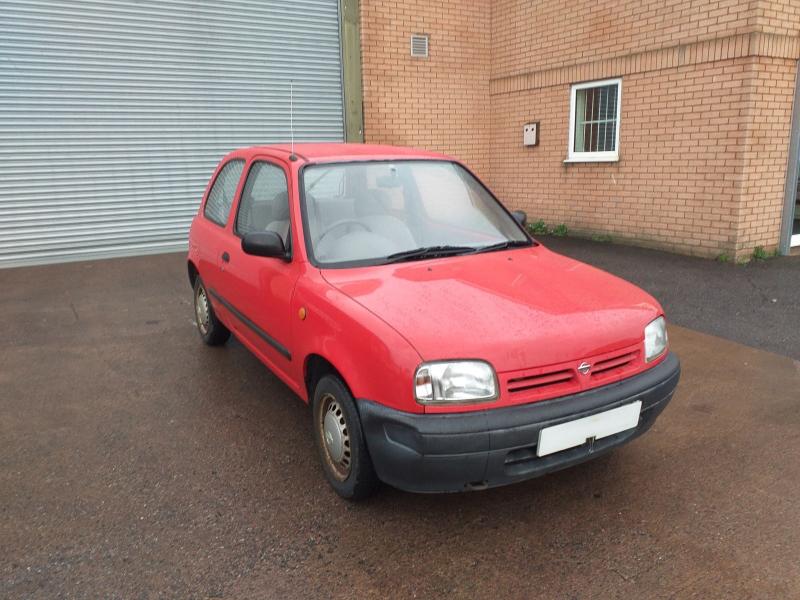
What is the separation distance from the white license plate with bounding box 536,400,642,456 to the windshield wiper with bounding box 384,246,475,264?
1245 mm

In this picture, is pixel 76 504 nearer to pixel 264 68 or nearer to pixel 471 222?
pixel 471 222

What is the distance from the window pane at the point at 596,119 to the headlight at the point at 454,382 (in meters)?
8.16

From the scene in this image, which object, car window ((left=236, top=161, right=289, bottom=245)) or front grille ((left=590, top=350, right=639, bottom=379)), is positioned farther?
car window ((left=236, top=161, right=289, bottom=245))

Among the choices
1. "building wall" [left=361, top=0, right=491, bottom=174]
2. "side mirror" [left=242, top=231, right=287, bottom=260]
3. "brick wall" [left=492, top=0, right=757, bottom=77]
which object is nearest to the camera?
"side mirror" [left=242, top=231, right=287, bottom=260]

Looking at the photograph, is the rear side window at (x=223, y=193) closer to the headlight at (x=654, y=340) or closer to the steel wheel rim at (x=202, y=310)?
the steel wheel rim at (x=202, y=310)

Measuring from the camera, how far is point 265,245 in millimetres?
3363

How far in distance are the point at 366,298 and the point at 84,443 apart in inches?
81.7

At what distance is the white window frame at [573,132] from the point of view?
9445mm

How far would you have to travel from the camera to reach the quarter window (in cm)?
959

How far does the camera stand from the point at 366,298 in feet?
9.50

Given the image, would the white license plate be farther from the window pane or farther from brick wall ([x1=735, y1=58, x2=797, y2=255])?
the window pane

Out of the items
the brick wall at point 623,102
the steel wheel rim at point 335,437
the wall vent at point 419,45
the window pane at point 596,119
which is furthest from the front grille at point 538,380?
the wall vent at point 419,45

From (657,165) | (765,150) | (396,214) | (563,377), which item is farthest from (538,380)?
(657,165)

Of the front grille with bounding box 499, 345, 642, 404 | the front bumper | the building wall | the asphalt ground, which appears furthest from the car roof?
the building wall
